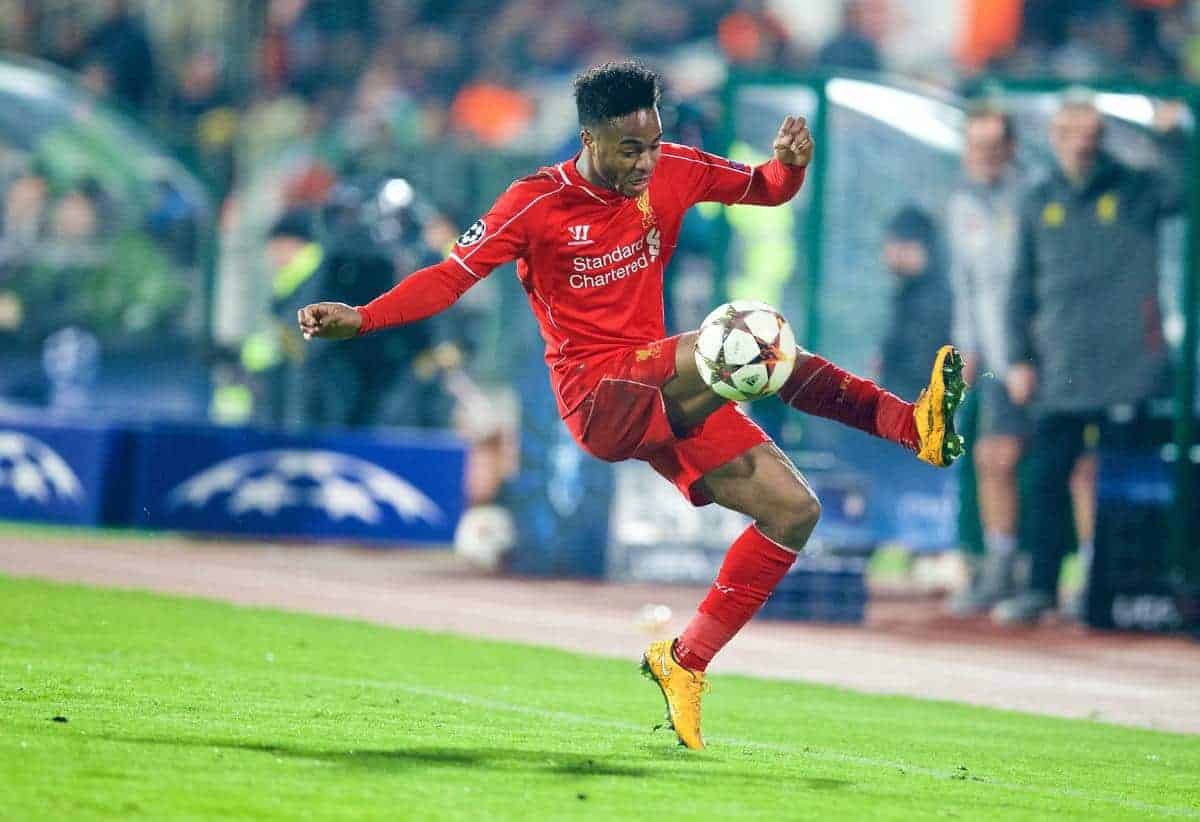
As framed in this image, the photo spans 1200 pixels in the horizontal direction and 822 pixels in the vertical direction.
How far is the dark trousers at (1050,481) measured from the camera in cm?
1293

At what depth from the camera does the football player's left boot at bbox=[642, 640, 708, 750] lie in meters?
6.39

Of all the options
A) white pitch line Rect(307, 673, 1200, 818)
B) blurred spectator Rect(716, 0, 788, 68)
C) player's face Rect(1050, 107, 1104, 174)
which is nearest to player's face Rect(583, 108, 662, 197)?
white pitch line Rect(307, 673, 1200, 818)

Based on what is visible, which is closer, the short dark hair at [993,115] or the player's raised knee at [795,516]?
the player's raised knee at [795,516]

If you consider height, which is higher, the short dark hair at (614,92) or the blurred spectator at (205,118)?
the blurred spectator at (205,118)

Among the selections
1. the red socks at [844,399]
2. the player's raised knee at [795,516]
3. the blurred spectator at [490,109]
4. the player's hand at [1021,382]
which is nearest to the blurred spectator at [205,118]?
the blurred spectator at [490,109]

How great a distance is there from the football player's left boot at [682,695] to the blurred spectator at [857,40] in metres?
12.9

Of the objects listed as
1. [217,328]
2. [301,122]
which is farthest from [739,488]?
[301,122]

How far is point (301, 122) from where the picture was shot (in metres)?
19.8

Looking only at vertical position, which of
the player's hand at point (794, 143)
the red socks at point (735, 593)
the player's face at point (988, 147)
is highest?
the player's face at point (988, 147)

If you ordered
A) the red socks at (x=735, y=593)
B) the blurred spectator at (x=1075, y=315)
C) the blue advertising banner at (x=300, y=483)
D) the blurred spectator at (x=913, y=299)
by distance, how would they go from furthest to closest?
1. the blue advertising banner at (x=300, y=483)
2. the blurred spectator at (x=913, y=299)
3. the blurred spectator at (x=1075, y=315)
4. the red socks at (x=735, y=593)

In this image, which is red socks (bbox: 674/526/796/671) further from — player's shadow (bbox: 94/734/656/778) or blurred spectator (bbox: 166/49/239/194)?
blurred spectator (bbox: 166/49/239/194)

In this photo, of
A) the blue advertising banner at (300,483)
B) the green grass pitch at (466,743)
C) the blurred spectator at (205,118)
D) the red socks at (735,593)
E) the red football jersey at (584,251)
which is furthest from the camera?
the blurred spectator at (205,118)

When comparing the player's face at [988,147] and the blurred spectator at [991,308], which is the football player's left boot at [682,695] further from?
the player's face at [988,147]

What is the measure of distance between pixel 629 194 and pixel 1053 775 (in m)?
2.52
